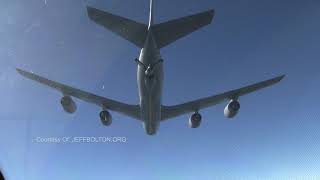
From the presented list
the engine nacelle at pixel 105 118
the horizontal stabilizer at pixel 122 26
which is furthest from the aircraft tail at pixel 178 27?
the engine nacelle at pixel 105 118

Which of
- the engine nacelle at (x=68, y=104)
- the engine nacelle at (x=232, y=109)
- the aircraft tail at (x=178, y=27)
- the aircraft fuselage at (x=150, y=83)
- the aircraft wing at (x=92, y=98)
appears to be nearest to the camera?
the aircraft tail at (x=178, y=27)

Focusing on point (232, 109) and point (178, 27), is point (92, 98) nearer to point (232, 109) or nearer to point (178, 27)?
point (178, 27)

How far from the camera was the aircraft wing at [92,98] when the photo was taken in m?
14.0

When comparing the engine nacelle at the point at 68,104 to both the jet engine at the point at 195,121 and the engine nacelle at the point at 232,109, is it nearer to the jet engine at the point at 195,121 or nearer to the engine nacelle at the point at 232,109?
the jet engine at the point at 195,121

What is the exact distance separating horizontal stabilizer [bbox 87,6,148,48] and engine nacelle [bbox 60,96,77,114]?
276cm

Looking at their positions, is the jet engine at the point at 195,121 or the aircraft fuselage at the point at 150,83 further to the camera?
the jet engine at the point at 195,121

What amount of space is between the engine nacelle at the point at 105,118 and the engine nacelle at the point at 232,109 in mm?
3867

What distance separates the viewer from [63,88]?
47.8ft

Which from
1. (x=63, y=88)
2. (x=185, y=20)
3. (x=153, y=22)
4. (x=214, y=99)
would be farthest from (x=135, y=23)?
(x=214, y=99)

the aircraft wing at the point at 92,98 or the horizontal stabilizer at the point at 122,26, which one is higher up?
the horizontal stabilizer at the point at 122,26

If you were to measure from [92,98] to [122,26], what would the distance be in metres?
3.35

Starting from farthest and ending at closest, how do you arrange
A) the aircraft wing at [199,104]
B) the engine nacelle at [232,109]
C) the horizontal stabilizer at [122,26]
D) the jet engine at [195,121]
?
the aircraft wing at [199,104]
the jet engine at [195,121]
the engine nacelle at [232,109]
the horizontal stabilizer at [122,26]

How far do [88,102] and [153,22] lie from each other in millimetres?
4191

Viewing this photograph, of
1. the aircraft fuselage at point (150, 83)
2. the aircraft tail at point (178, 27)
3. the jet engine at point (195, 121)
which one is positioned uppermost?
the aircraft tail at point (178, 27)
